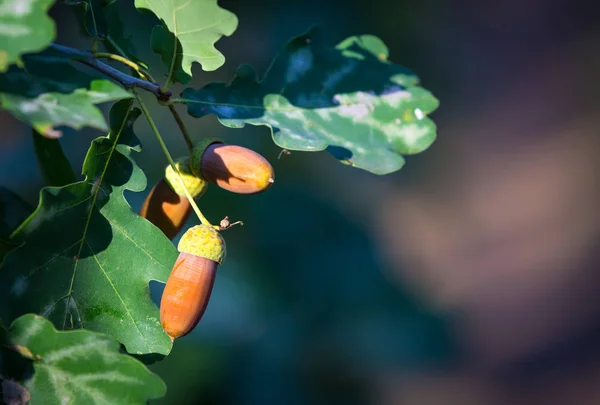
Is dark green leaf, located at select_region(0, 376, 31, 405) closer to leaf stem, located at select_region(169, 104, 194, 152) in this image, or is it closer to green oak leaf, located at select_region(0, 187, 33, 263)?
green oak leaf, located at select_region(0, 187, 33, 263)

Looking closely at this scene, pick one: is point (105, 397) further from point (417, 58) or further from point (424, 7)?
point (424, 7)

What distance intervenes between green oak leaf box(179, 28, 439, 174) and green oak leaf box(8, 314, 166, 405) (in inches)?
17.3

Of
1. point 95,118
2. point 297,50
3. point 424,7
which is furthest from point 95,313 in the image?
point 424,7

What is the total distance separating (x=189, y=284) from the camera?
0.91 meters

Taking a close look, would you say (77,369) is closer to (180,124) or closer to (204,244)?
(204,244)

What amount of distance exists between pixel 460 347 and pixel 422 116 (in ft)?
11.5

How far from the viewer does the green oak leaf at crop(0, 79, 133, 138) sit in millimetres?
688

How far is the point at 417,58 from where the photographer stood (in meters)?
5.05

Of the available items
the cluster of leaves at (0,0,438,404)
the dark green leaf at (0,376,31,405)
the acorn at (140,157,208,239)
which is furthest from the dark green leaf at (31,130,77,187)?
the dark green leaf at (0,376,31,405)

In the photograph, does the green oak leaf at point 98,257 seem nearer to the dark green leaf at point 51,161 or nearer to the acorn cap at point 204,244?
the acorn cap at point 204,244

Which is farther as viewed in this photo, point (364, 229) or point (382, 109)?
point (364, 229)

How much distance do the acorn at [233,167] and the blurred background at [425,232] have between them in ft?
4.99

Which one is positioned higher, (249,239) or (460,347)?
(460,347)

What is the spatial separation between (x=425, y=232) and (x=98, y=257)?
4.43 m
